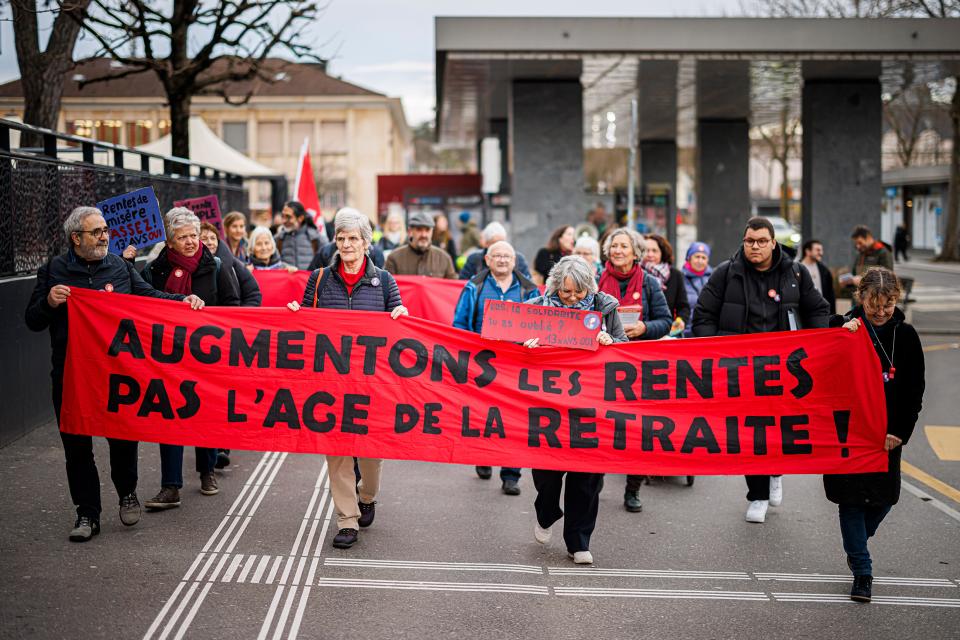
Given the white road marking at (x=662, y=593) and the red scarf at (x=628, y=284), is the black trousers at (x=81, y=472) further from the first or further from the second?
the red scarf at (x=628, y=284)

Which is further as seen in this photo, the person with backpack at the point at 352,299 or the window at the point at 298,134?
the window at the point at 298,134

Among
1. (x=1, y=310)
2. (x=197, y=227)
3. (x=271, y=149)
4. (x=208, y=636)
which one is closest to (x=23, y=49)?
(x=1, y=310)

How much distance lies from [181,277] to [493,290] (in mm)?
2229

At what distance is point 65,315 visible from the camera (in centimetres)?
702

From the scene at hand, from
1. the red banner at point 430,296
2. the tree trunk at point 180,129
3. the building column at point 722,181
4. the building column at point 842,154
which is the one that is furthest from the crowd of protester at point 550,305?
the building column at point 722,181

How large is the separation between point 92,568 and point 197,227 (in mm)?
2454

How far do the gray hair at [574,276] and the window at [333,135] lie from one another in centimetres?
7446

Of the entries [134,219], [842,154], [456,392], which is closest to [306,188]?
[134,219]

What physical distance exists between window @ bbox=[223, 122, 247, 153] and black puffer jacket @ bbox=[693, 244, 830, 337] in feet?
244

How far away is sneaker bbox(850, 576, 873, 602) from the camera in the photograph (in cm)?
605

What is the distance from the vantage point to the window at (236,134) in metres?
79.0

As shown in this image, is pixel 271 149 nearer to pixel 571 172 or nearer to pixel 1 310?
pixel 571 172

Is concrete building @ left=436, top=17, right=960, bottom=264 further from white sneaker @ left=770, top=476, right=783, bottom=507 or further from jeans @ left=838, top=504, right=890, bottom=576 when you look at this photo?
jeans @ left=838, top=504, right=890, bottom=576

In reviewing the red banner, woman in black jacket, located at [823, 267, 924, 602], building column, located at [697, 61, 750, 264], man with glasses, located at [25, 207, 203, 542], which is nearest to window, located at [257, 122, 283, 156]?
building column, located at [697, 61, 750, 264]
